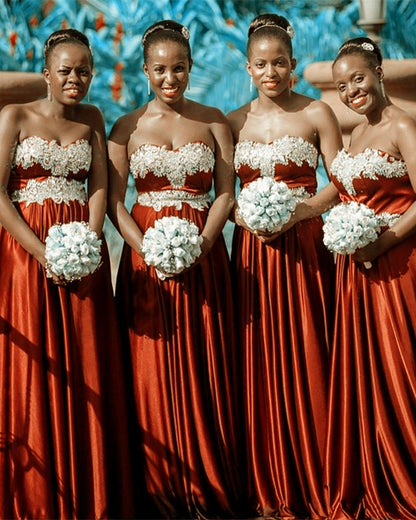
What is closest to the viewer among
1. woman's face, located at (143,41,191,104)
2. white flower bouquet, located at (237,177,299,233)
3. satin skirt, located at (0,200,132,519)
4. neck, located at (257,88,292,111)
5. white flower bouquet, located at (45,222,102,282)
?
white flower bouquet, located at (45,222,102,282)

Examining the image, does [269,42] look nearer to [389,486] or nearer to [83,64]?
[83,64]

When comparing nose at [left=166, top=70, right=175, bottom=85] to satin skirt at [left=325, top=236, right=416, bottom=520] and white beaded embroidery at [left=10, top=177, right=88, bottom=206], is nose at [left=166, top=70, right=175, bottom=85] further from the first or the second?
satin skirt at [left=325, top=236, right=416, bottom=520]

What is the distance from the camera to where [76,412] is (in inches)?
286

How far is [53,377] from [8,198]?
3.14ft

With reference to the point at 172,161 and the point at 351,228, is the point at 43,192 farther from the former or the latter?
the point at 351,228

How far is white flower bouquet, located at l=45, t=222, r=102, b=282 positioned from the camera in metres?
7.01

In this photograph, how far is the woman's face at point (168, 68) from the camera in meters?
7.41

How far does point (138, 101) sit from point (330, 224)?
5.57 meters

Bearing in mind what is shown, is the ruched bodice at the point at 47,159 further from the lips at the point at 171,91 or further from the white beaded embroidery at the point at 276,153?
the white beaded embroidery at the point at 276,153

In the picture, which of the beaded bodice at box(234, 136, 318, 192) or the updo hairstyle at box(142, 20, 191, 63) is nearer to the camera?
the updo hairstyle at box(142, 20, 191, 63)

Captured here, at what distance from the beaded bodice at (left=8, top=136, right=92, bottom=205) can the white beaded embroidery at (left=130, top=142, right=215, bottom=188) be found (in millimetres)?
305

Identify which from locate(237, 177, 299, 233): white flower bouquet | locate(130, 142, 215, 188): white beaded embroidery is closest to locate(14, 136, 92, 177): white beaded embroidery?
locate(130, 142, 215, 188): white beaded embroidery

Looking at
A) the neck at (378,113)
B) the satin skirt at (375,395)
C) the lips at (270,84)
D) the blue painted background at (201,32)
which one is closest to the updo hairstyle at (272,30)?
the lips at (270,84)

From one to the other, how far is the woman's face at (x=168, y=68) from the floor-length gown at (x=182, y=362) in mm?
301
